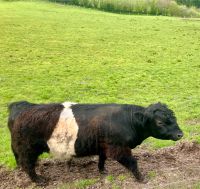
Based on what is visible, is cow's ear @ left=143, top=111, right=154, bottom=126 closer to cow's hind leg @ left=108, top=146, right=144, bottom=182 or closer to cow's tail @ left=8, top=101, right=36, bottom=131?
cow's hind leg @ left=108, top=146, right=144, bottom=182

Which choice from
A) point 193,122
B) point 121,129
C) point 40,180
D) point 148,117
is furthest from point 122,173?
point 193,122

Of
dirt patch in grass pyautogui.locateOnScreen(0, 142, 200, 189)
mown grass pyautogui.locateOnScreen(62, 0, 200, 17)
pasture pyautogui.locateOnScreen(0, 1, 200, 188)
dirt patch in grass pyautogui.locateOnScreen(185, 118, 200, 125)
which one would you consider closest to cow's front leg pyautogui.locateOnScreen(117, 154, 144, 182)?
dirt patch in grass pyautogui.locateOnScreen(0, 142, 200, 189)

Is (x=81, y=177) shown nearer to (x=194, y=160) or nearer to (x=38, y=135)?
(x=38, y=135)

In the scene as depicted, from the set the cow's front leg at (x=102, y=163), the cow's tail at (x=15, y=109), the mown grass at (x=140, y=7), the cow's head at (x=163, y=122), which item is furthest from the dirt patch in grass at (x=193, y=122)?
the mown grass at (x=140, y=7)

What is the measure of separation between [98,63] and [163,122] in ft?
46.4

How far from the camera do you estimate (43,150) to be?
302 inches

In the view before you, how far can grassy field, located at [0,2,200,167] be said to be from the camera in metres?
14.9

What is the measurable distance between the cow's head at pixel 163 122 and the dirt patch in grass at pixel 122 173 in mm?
846

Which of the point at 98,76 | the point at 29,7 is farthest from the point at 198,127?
the point at 29,7

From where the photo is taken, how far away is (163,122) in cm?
734

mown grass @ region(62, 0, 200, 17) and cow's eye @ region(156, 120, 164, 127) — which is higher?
cow's eye @ region(156, 120, 164, 127)

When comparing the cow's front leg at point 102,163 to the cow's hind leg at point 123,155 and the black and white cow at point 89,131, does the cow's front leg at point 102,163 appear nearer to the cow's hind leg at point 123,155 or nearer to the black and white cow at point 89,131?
the black and white cow at point 89,131

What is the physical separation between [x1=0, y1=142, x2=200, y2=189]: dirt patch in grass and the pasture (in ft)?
0.53

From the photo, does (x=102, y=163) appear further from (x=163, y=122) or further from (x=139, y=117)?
Answer: (x=163, y=122)
